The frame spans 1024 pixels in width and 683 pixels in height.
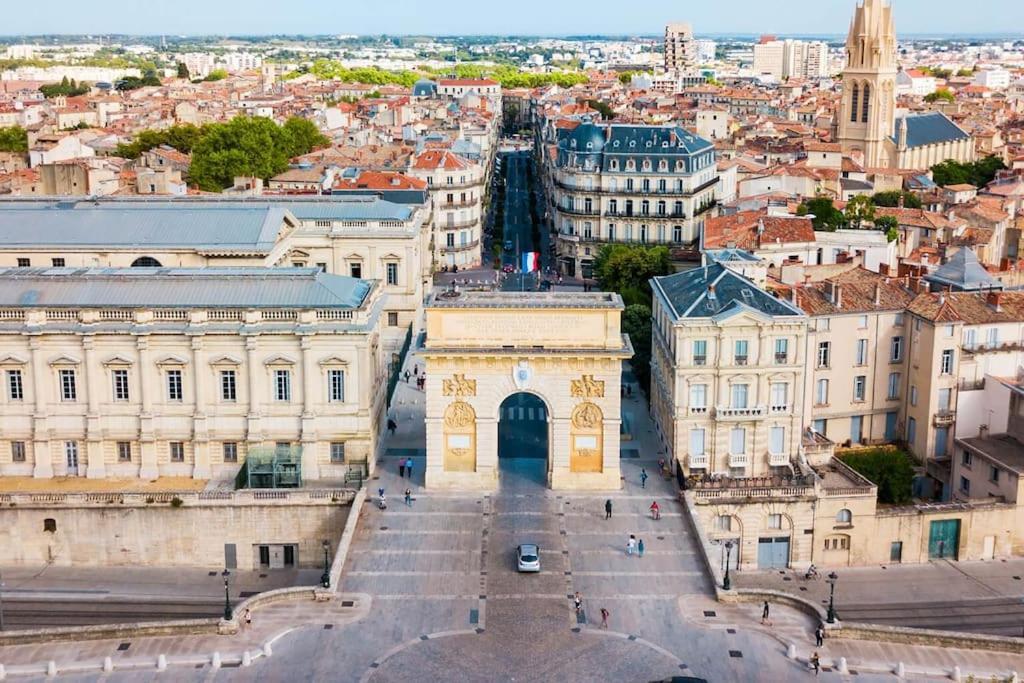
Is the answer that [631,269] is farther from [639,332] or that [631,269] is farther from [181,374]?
[181,374]

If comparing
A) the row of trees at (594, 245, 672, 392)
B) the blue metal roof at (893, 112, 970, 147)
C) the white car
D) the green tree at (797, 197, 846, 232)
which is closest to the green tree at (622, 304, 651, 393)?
the row of trees at (594, 245, 672, 392)

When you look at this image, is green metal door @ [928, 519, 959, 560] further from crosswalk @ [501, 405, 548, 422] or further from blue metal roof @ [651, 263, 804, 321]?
crosswalk @ [501, 405, 548, 422]

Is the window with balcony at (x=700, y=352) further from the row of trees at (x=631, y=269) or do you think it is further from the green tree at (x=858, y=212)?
the green tree at (x=858, y=212)

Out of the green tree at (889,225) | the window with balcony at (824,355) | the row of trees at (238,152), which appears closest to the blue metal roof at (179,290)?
the window with balcony at (824,355)

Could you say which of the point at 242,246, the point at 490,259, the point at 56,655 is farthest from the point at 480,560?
the point at 490,259

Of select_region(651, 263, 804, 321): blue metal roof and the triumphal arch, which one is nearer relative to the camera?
the triumphal arch
